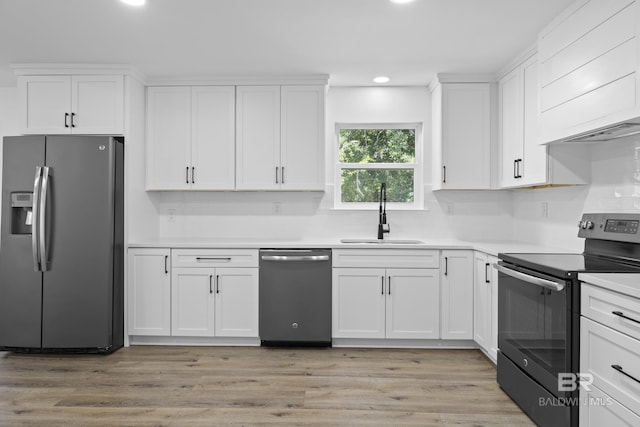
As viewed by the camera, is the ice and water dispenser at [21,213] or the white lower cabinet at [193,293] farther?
the white lower cabinet at [193,293]

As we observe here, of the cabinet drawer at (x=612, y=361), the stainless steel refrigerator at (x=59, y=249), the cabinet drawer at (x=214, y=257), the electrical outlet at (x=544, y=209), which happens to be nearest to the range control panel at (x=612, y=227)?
the cabinet drawer at (x=612, y=361)

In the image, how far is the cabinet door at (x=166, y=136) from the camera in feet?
12.5

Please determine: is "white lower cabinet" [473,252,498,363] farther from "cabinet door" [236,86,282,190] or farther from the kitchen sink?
"cabinet door" [236,86,282,190]

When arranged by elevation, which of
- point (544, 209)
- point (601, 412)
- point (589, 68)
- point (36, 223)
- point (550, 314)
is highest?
point (589, 68)

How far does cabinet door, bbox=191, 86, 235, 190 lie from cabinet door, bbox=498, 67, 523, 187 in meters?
2.34

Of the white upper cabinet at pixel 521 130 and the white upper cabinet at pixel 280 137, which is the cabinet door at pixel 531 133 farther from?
the white upper cabinet at pixel 280 137

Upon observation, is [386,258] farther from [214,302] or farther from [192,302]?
[192,302]

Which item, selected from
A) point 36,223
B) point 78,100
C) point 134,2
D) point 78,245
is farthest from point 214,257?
point 134,2

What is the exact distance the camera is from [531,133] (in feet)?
10.0

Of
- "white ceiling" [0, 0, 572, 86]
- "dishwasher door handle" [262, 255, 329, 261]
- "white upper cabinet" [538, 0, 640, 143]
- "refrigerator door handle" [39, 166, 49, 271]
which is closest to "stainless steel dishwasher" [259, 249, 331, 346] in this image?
"dishwasher door handle" [262, 255, 329, 261]

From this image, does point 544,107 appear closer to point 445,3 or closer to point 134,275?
point 445,3

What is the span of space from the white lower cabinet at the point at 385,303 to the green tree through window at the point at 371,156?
986 mm

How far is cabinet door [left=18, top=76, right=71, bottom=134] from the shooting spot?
352cm

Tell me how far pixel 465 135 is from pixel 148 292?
119 inches
